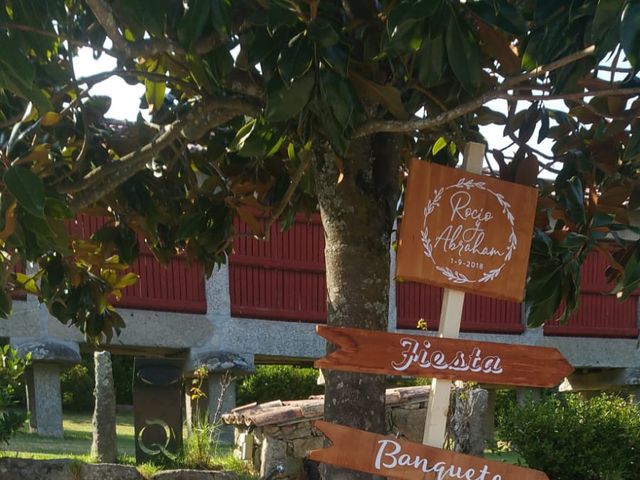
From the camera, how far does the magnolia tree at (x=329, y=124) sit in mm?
3291

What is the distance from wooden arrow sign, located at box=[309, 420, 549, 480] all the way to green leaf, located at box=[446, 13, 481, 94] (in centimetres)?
152

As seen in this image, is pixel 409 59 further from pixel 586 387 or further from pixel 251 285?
pixel 586 387

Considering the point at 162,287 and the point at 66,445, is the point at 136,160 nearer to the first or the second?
the point at 66,445

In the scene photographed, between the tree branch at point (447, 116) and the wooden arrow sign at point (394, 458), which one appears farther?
the wooden arrow sign at point (394, 458)

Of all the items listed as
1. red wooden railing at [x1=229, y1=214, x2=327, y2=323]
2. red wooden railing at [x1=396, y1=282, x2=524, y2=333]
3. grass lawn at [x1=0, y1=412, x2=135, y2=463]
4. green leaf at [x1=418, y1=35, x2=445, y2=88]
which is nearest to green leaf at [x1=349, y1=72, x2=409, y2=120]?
green leaf at [x1=418, y1=35, x2=445, y2=88]

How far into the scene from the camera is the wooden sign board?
4180 mm

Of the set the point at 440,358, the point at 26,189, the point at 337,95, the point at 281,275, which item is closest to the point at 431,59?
the point at 337,95

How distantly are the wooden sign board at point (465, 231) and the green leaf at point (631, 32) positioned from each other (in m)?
1.64

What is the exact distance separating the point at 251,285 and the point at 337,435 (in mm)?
8686

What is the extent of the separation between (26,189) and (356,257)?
1.54 metres

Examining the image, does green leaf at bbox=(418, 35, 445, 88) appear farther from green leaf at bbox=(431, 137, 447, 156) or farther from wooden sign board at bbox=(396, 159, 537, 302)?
green leaf at bbox=(431, 137, 447, 156)

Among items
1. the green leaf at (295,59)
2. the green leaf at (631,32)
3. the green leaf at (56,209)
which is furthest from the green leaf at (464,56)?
the green leaf at (56,209)

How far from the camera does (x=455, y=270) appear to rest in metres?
4.24

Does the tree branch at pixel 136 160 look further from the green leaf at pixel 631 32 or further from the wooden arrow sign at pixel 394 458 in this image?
the green leaf at pixel 631 32
